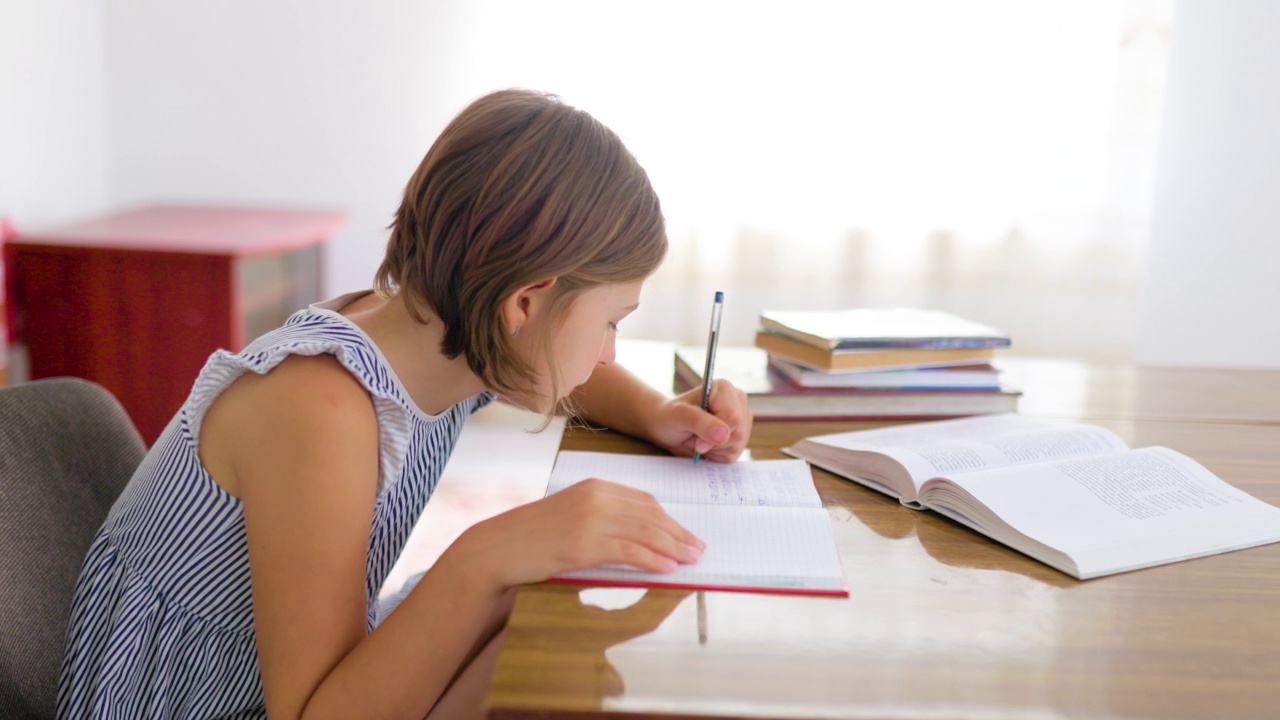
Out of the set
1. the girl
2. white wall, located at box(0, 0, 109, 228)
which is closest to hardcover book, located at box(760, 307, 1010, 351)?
the girl

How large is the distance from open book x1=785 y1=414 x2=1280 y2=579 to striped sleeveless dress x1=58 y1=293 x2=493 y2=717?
42 cm

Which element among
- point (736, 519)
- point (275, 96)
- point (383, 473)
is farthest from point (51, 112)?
point (736, 519)

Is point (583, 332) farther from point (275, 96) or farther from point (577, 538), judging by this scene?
point (275, 96)

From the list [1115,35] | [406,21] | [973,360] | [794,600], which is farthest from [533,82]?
[794,600]

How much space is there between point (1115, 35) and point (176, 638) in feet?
8.73

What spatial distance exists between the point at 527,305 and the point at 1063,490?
0.47 metres

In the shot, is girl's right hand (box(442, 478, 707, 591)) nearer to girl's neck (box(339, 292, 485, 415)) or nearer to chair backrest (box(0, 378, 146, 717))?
girl's neck (box(339, 292, 485, 415))

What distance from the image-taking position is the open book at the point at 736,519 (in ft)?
2.43

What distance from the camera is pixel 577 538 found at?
0.74 metres

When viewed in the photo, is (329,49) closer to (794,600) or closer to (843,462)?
(843,462)

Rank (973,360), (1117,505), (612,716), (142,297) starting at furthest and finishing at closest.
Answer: (142,297) → (973,360) → (1117,505) → (612,716)

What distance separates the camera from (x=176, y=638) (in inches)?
36.4

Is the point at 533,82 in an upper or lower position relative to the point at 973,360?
upper

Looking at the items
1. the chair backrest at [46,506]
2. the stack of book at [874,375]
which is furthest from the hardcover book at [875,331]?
the chair backrest at [46,506]
